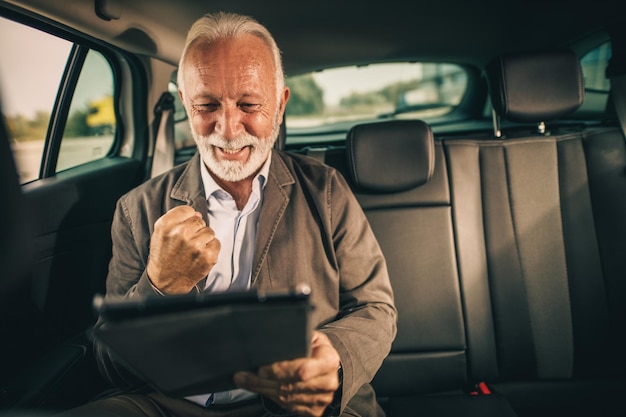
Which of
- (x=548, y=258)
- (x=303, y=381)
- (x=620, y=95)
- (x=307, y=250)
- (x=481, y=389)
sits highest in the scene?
(x=620, y=95)

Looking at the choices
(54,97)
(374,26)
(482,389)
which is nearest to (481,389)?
(482,389)

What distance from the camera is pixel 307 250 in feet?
4.91

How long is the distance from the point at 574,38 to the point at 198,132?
2.11 m

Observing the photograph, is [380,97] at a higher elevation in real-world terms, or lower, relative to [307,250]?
higher

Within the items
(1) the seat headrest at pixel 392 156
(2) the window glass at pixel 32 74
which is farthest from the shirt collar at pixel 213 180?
(2) the window glass at pixel 32 74

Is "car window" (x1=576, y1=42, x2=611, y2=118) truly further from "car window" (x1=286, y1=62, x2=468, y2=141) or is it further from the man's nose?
the man's nose

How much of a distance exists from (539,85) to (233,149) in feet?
4.06

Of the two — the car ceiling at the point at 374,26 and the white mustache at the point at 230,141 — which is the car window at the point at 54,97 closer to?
the car ceiling at the point at 374,26

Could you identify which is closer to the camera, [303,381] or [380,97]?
[303,381]

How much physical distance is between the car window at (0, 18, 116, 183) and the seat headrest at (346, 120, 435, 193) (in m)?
1.12

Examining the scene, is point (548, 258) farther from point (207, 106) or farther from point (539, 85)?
point (207, 106)

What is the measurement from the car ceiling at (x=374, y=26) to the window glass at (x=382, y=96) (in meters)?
0.31

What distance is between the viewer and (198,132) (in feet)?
4.93

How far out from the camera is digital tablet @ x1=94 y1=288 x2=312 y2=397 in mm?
809
